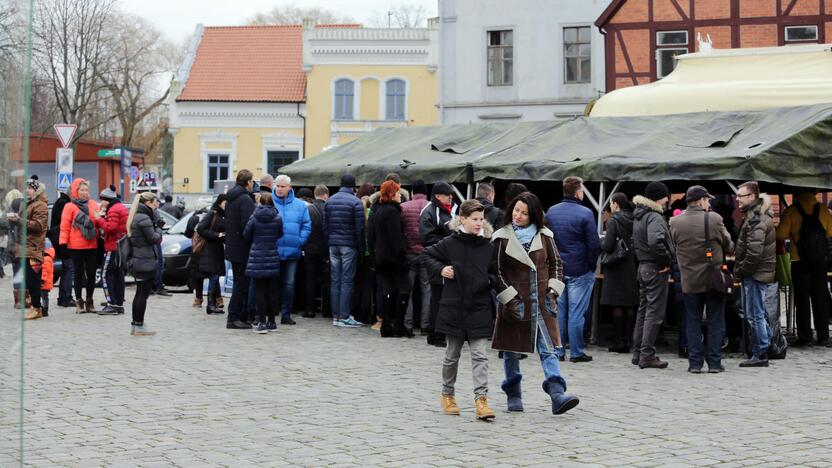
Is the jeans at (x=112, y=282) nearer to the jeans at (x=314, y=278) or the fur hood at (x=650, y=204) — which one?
the jeans at (x=314, y=278)

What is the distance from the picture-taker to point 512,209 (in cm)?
927

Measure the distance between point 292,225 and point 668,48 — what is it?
21832 millimetres

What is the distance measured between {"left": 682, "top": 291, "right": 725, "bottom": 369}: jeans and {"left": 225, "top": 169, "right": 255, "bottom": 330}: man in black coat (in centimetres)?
566

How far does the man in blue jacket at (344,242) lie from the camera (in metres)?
15.1

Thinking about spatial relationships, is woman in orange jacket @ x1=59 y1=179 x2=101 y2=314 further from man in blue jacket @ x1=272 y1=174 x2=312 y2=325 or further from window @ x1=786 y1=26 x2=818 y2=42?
window @ x1=786 y1=26 x2=818 y2=42

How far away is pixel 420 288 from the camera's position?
14.5 meters

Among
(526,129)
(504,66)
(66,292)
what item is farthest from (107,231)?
(504,66)

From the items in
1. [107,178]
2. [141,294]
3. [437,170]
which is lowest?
[141,294]

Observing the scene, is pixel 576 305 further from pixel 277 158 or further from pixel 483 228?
pixel 277 158

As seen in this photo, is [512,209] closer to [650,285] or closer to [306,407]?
[306,407]

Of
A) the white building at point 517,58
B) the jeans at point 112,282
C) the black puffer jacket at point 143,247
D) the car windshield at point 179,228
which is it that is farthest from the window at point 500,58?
the black puffer jacket at point 143,247

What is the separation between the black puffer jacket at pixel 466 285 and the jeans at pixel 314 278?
748 centimetres

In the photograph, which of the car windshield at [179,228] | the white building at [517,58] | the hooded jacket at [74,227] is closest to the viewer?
the hooded jacket at [74,227]

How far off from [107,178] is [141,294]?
36799mm
